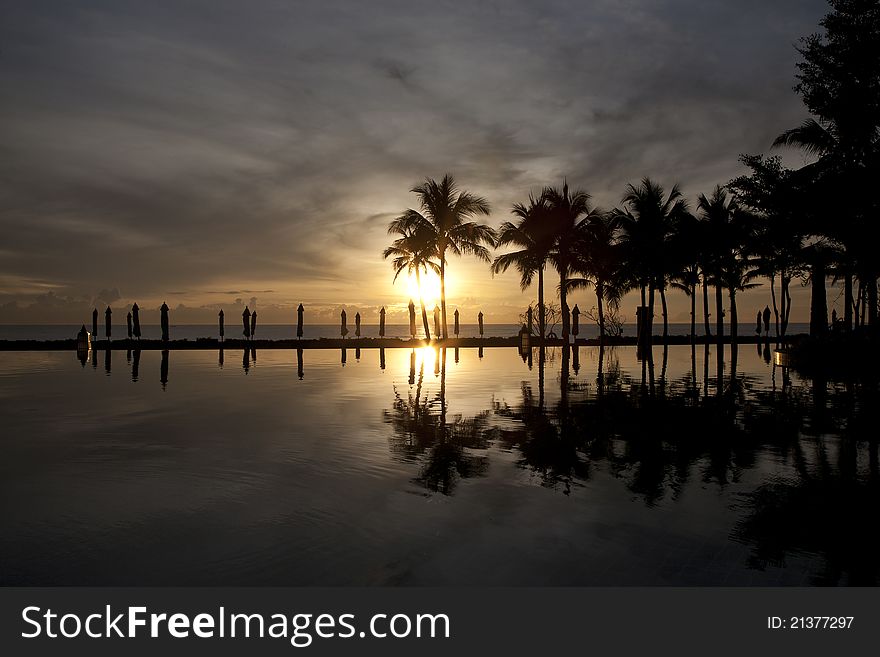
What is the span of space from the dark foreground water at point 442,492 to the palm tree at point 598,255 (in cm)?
2539

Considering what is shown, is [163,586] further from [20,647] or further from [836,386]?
[836,386]

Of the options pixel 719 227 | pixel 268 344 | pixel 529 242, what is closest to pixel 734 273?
pixel 719 227

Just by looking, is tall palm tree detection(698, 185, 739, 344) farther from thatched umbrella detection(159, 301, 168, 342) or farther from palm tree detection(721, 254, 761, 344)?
thatched umbrella detection(159, 301, 168, 342)

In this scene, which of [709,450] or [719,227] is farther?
[719,227]

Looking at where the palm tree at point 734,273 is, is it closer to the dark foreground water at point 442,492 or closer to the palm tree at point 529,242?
the palm tree at point 529,242

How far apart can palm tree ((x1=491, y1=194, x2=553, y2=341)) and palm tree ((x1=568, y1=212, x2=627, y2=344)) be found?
2.18 meters

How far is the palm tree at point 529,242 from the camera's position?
3725cm

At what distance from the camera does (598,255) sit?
3794cm

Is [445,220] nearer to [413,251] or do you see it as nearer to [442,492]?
[413,251]

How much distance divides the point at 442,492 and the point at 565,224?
32750 millimetres

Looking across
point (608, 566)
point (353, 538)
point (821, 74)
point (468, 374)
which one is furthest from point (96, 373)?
point (821, 74)

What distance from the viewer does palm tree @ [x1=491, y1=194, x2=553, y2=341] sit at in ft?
122

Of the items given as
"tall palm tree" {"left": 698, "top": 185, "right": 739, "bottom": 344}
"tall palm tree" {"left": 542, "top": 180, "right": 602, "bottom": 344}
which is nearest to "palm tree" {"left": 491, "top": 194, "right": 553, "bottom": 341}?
"tall palm tree" {"left": 542, "top": 180, "right": 602, "bottom": 344}

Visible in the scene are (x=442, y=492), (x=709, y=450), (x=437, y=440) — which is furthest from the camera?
(x=437, y=440)
